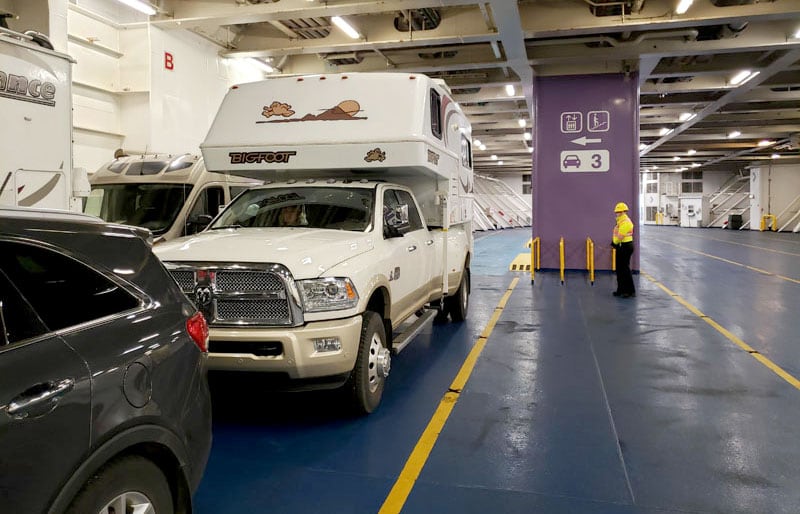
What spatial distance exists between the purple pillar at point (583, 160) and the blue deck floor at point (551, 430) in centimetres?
687

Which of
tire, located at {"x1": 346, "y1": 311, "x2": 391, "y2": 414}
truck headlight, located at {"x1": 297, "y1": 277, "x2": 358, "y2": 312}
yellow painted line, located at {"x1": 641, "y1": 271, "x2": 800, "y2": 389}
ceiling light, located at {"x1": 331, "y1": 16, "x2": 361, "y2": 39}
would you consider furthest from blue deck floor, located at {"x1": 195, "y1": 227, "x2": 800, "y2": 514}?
ceiling light, located at {"x1": 331, "y1": 16, "x2": 361, "y2": 39}

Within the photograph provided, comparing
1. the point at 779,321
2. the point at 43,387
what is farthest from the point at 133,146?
the point at 779,321

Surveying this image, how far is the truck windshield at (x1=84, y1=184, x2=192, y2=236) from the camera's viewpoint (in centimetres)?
942

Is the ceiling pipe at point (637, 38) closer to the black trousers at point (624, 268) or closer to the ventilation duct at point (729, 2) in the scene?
the ventilation duct at point (729, 2)

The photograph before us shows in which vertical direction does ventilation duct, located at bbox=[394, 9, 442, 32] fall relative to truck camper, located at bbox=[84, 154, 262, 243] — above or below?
above

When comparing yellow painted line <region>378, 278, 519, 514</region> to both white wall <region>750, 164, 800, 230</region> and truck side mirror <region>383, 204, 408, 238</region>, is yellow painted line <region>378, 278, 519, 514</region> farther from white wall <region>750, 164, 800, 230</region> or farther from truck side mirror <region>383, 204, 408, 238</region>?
white wall <region>750, 164, 800, 230</region>

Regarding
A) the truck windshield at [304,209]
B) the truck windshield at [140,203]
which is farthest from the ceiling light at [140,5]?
the truck windshield at [304,209]

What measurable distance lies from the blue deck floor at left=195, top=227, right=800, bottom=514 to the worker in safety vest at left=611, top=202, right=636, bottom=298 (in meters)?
2.57

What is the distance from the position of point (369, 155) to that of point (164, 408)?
4169 mm

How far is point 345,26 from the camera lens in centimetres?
1266

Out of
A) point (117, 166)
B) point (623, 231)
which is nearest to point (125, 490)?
point (117, 166)

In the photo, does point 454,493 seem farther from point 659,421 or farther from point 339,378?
point 659,421

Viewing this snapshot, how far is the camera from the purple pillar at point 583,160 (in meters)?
15.3

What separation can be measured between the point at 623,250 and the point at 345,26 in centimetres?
719
